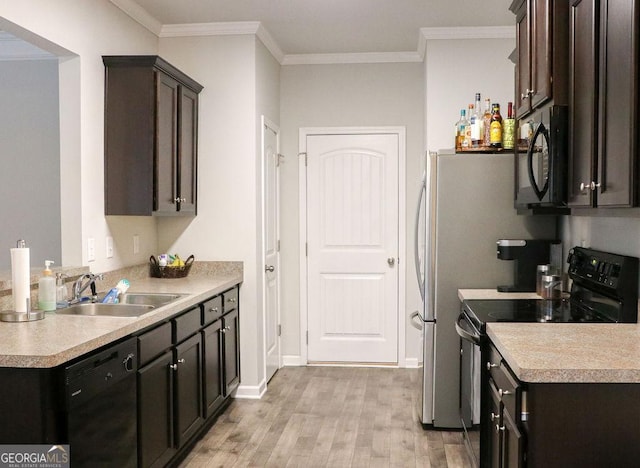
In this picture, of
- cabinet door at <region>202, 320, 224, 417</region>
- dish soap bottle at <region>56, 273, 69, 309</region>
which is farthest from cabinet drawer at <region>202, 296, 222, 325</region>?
dish soap bottle at <region>56, 273, 69, 309</region>

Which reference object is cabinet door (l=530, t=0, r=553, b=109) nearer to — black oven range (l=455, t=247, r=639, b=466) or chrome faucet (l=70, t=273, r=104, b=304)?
black oven range (l=455, t=247, r=639, b=466)

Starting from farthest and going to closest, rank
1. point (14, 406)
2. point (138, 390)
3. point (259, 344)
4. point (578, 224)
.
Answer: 1. point (259, 344)
2. point (578, 224)
3. point (138, 390)
4. point (14, 406)

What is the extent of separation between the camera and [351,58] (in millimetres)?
5371

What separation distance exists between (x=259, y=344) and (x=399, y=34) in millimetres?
2475

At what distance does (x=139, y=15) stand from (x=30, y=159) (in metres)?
1.46

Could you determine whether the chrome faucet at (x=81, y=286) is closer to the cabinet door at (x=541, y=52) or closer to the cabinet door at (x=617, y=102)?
the cabinet door at (x=541, y=52)

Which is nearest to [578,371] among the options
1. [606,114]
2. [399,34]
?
[606,114]

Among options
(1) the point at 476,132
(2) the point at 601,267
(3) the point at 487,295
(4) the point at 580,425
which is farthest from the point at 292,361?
(4) the point at 580,425

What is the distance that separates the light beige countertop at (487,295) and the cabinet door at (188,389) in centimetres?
146

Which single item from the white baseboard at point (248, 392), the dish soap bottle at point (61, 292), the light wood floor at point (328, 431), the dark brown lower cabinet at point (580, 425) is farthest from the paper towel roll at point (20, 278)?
the white baseboard at point (248, 392)

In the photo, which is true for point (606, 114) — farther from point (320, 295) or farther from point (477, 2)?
point (320, 295)

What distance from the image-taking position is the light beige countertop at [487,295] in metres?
3.35

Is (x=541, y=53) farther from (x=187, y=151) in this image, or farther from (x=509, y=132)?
(x=187, y=151)

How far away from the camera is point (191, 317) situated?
11.3 ft
